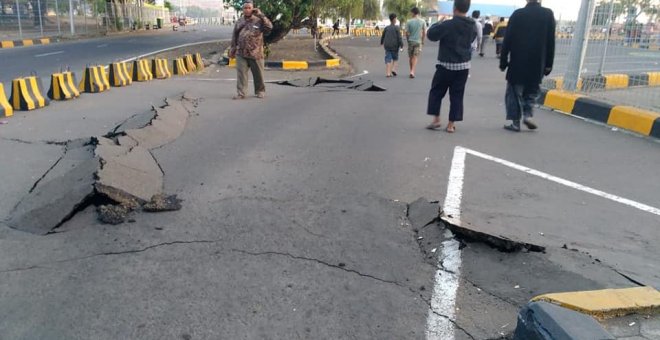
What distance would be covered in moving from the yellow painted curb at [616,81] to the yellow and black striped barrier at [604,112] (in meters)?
0.72

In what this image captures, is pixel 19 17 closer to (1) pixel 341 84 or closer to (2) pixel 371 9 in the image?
(1) pixel 341 84

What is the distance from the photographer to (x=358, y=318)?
2.92 m

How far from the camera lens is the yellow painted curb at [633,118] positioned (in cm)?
789

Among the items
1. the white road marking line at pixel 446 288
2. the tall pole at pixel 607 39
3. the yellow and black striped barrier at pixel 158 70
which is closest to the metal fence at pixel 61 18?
Result: the yellow and black striped barrier at pixel 158 70

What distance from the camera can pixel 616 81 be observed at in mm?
10281

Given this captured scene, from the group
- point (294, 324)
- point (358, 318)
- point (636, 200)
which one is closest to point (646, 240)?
point (636, 200)

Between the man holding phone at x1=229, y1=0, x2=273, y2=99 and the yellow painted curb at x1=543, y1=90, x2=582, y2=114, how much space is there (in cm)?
560

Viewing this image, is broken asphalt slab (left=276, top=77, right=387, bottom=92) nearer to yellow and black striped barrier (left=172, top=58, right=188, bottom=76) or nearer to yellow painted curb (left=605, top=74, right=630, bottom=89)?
yellow and black striped barrier (left=172, top=58, right=188, bottom=76)

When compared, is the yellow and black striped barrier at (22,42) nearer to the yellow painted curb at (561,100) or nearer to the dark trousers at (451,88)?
the dark trousers at (451,88)

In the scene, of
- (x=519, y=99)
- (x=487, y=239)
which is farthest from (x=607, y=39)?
(x=487, y=239)

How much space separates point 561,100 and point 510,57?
2.79 metres

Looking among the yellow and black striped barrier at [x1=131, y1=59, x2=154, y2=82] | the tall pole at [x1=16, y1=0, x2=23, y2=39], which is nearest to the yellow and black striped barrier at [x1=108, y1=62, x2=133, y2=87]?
the yellow and black striped barrier at [x1=131, y1=59, x2=154, y2=82]

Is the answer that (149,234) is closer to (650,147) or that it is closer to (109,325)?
(109,325)

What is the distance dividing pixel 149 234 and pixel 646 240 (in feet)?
12.4
